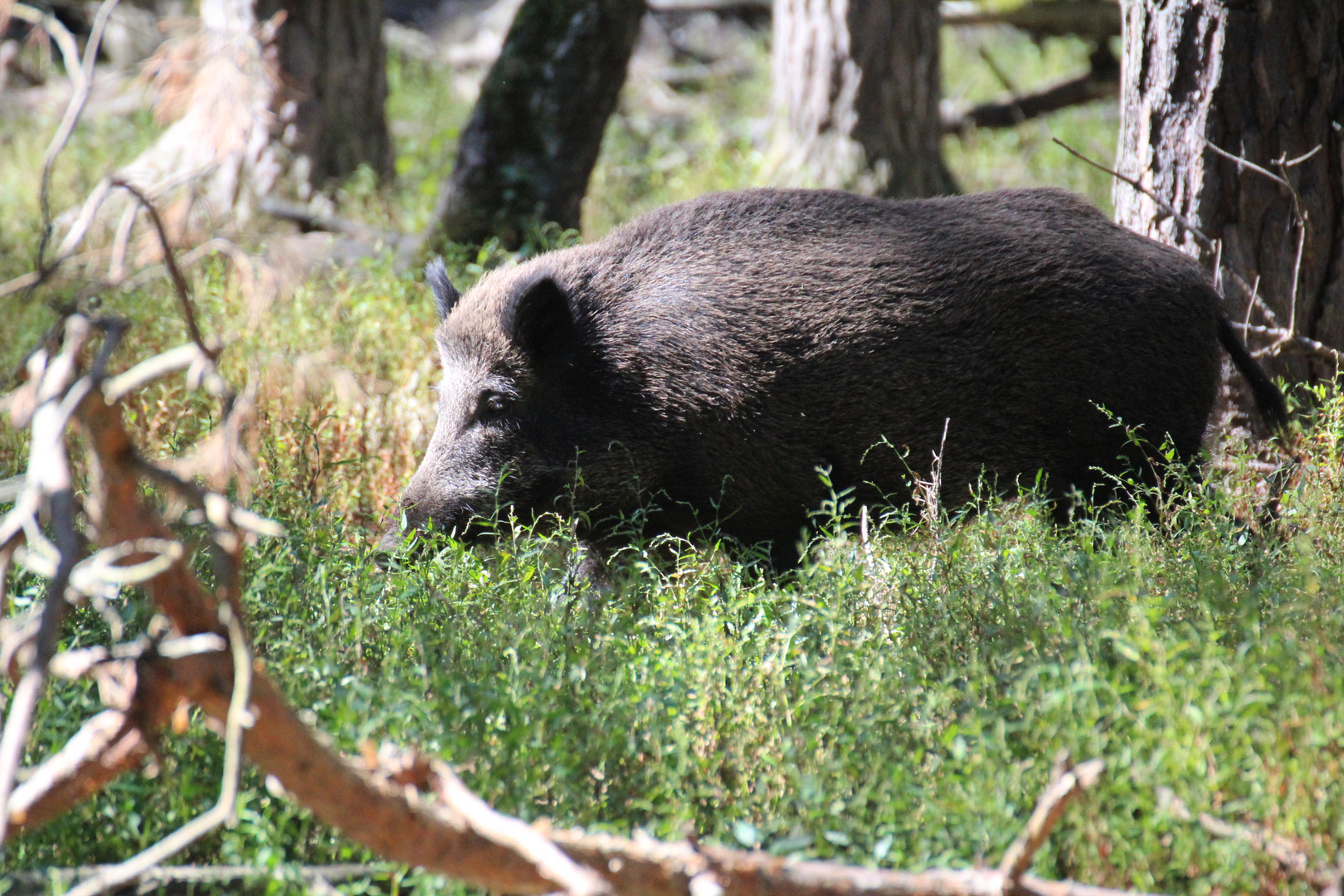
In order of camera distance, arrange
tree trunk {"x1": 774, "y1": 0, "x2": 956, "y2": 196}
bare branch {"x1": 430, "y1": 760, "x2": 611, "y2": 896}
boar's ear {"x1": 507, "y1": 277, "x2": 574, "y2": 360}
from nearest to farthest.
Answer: bare branch {"x1": 430, "y1": 760, "x2": 611, "y2": 896} < boar's ear {"x1": 507, "y1": 277, "x2": 574, "y2": 360} < tree trunk {"x1": 774, "y1": 0, "x2": 956, "y2": 196}

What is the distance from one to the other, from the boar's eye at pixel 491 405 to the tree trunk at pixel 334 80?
14.8 ft

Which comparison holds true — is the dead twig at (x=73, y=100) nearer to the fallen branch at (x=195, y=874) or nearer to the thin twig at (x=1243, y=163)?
the fallen branch at (x=195, y=874)

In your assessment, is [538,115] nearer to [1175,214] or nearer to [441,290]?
[441,290]

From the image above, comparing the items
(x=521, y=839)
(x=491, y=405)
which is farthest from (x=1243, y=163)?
(x=521, y=839)

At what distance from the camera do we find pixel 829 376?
457 centimetres

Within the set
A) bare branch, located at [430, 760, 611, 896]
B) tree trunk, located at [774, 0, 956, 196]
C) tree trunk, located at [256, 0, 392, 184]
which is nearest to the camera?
bare branch, located at [430, 760, 611, 896]

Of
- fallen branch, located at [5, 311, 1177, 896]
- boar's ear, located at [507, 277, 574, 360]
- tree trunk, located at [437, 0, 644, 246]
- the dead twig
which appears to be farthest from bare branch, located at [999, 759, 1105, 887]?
tree trunk, located at [437, 0, 644, 246]

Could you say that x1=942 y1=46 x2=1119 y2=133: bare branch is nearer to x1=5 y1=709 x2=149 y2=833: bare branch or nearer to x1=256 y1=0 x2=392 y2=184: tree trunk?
x1=256 y1=0 x2=392 y2=184: tree trunk

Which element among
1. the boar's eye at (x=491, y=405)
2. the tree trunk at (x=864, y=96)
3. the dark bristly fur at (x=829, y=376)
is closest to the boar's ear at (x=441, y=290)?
the dark bristly fur at (x=829, y=376)

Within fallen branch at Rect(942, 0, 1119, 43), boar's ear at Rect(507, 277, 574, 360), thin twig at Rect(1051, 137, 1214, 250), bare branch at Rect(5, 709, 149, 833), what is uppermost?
fallen branch at Rect(942, 0, 1119, 43)

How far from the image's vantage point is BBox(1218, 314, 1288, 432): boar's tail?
4.70 metres

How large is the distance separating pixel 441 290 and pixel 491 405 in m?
0.72

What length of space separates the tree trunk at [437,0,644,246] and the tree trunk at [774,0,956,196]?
4.93 feet

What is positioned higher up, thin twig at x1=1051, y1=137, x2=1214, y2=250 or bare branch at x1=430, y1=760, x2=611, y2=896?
thin twig at x1=1051, y1=137, x2=1214, y2=250
